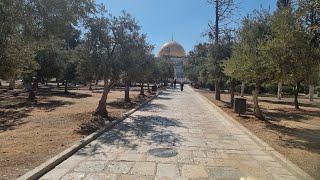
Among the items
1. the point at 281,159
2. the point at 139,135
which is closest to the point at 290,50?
the point at 281,159

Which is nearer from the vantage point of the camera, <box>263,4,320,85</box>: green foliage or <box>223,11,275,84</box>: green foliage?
<box>263,4,320,85</box>: green foliage

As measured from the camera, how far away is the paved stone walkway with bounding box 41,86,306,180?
789 cm

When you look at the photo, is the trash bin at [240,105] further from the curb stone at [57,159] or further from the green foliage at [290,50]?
the curb stone at [57,159]

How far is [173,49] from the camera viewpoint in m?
128

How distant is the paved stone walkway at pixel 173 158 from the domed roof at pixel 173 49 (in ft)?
368

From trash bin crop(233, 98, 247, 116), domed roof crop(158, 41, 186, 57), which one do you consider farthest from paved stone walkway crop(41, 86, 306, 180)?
domed roof crop(158, 41, 186, 57)

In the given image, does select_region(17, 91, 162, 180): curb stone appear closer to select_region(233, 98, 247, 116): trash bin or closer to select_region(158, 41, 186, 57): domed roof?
select_region(233, 98, 247, 116): trash bin

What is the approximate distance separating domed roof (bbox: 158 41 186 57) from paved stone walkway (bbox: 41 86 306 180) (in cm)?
11204

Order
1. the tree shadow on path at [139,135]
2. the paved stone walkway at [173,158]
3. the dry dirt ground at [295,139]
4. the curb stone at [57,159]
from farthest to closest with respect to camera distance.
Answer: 1. the tree shadow on path at [139,135]
2. the dry dirt ground at [295,139]
3. the paved stone walkway at [173,158]
4. the curb stone at [57,159]

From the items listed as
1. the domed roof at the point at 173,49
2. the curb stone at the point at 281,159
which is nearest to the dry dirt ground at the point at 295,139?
the curb stone at the point at 281,159

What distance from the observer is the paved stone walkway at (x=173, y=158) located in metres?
7.89

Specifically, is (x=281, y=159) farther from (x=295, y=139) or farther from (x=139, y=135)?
(x=139, y=135)

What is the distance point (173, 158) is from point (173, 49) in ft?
393

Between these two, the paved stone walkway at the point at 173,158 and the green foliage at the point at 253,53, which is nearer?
the paved stone walkway at the point at 173,158
